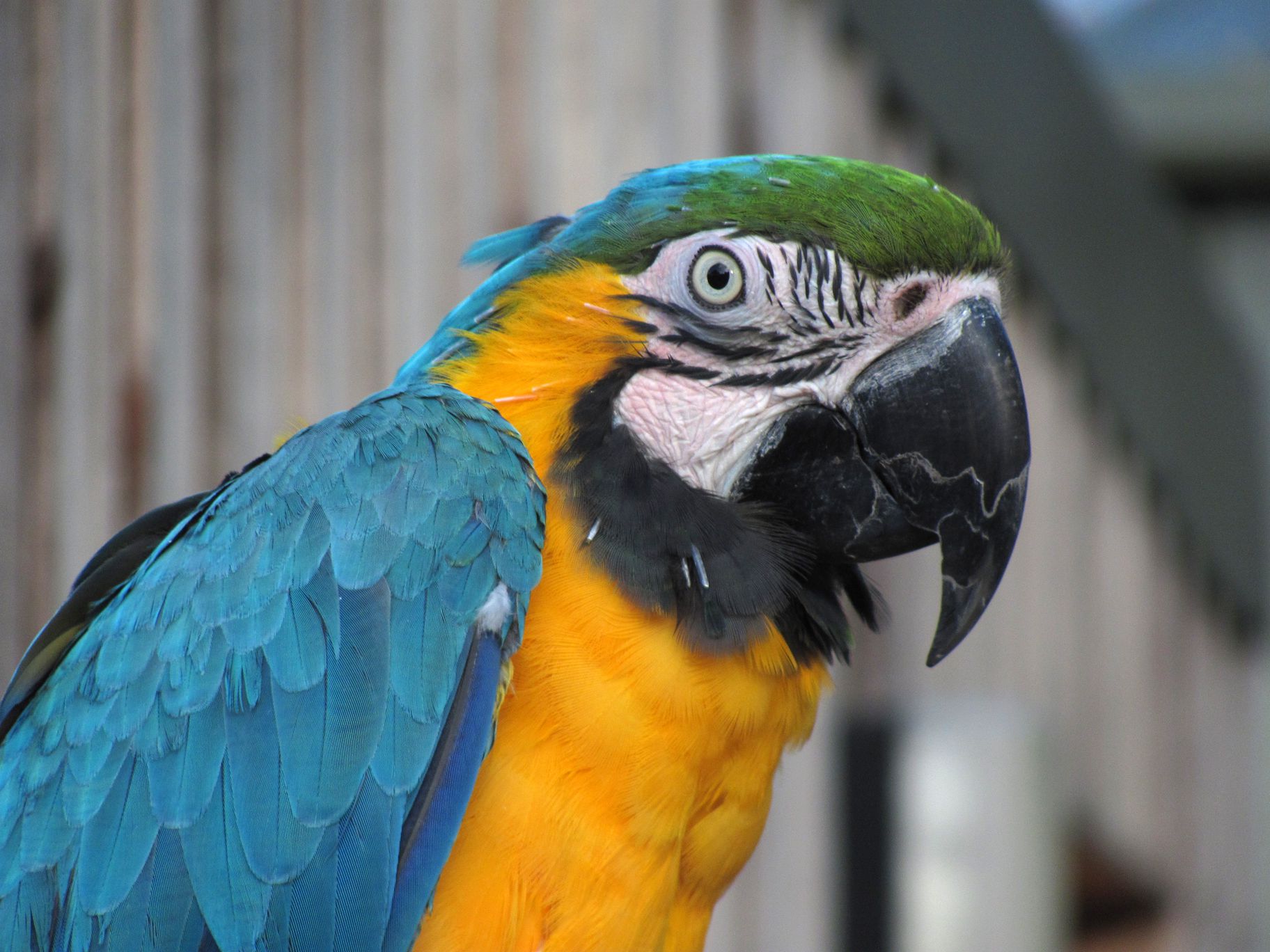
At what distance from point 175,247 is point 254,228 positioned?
22 centimetres

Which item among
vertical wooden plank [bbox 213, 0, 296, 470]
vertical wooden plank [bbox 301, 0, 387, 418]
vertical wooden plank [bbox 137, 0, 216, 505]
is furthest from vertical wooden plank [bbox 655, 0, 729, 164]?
vertical wooden plank [bbox 137, 0, 216, 505]

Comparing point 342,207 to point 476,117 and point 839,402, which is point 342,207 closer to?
point 476,117

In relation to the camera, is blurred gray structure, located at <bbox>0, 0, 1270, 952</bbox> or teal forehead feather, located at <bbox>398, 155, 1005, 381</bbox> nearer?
teal forehead feather, located at <bbox>398, 155, 1005, 381</bbox>

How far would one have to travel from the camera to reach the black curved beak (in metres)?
1.55

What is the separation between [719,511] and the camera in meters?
1.57

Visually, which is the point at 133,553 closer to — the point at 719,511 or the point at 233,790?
the point at 233,790

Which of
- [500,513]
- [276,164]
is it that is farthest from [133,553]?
[276,164]

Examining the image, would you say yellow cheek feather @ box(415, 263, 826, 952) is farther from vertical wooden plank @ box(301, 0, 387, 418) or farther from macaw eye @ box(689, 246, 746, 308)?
vertical wooden plank @ box(301, 0, 387, 418)

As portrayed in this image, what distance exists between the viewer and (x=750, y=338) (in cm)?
160

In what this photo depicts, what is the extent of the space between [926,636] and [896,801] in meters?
0.53

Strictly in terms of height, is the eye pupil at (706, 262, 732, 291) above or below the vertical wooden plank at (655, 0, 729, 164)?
below

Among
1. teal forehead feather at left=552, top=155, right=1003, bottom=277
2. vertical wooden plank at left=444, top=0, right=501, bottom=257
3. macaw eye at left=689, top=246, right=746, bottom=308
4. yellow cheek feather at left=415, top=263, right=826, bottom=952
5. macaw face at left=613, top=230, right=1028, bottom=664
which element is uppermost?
vertical wooden plank at left=444, top=0, right=501, bottom=257

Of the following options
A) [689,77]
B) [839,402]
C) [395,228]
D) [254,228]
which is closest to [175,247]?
[254,228]

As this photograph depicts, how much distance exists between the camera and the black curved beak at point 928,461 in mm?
1546
